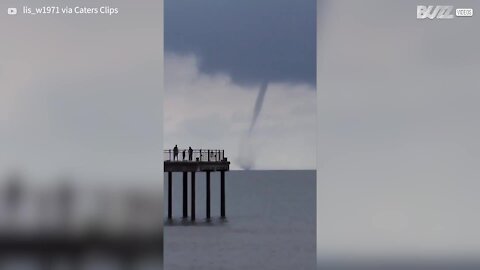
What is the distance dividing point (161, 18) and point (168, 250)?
3569 cm

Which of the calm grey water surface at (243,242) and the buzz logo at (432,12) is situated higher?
the buzz logo at (432,12)

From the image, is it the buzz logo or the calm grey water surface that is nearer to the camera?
the buzz logo

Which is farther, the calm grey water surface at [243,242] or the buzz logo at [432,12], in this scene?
the calm grey water surface at [243,242]

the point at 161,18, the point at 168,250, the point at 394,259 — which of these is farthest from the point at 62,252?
the point at 168,250

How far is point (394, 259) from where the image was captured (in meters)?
6.86

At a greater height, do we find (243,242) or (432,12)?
(432,12)

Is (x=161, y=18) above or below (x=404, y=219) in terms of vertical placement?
above

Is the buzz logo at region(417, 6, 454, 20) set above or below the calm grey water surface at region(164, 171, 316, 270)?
above

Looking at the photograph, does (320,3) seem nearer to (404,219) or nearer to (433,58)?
(433,58)

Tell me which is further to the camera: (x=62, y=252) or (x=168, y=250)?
(x=168, y=250)

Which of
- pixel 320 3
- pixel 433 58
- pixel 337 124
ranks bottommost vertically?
pixel 337 124

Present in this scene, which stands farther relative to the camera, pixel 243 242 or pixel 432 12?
pixel 243 242

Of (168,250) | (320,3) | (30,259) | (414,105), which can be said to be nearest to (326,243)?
(414,105)

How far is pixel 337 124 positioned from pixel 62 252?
2498 mm
